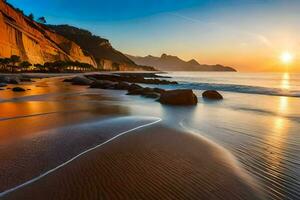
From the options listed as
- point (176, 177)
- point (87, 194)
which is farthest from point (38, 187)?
point (176, 177)

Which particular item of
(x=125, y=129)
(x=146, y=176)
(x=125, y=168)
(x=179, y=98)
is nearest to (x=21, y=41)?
(x=179, y=98)

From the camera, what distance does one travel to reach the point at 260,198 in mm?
3623

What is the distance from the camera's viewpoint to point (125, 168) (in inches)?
182

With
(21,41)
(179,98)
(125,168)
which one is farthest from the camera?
(21,41)

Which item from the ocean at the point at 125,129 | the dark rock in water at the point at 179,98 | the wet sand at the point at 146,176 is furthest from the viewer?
the dark rock in water at the point at 179,98

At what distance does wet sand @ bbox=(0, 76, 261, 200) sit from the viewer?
369cm

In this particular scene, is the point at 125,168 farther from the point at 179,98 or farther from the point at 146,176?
the point at 179,98

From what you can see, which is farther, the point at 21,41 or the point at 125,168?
the point at 21,41

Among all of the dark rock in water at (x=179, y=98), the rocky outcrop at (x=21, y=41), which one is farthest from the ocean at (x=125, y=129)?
the rocky outcrop at (x=21, y=41)

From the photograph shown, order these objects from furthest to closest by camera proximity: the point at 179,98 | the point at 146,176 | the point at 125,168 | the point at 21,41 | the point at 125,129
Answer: the point at 21,41, the point at 179,98, the point at 125,129, the point at 125,168, the point at 146,176

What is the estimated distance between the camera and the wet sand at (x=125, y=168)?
369 centimetres

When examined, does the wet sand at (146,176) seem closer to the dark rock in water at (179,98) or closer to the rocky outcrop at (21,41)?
the dark rock in water at (179,98)

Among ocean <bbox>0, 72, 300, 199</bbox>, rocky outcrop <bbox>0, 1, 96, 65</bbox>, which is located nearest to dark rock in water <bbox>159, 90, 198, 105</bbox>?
ocean <bbox>0, 72, 300, 199</bbox>

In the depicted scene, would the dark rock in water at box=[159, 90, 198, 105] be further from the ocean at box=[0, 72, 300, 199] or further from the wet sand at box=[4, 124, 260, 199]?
the wet sand at box=[4, 124, 260, 199]
